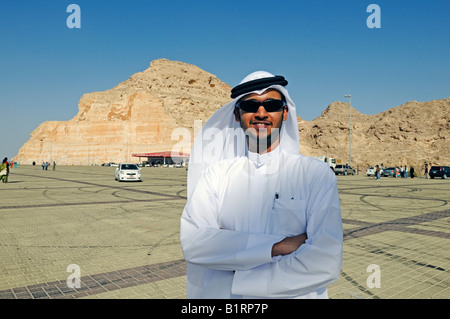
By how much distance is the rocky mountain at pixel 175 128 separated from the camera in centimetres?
7476

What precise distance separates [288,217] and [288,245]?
0.14 metres

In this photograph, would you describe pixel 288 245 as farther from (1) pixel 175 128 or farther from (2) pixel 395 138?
(1) pixel 175 128

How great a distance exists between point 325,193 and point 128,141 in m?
109

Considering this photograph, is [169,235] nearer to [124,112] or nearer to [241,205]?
[241,205]

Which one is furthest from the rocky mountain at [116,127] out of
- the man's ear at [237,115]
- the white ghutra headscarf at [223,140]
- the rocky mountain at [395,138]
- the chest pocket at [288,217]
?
the chest pocket at [288,217]

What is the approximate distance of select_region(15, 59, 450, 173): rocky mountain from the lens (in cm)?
7476

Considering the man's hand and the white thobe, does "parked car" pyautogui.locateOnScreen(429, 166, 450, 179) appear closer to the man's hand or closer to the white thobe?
the white thobe

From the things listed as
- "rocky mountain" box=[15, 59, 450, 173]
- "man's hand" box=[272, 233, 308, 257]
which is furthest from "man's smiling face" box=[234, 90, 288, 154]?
"rocky mountain" box=[15, 59, 450, 173]

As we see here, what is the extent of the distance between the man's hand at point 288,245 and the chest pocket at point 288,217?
4 centimetres

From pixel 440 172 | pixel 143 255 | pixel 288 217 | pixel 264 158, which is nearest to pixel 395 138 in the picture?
pixel 440 172

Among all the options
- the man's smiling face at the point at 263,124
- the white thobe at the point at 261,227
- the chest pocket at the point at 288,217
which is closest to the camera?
the white thobe at the point at 261,227

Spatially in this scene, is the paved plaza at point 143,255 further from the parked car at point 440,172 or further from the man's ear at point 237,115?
the parked car at point 440,172

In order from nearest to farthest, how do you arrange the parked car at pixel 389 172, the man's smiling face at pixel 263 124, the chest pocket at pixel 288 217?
the chest pocket at pixel 288 217 → the man's smiling face at pixel 263 124 → the parked car at pixel 389 172
